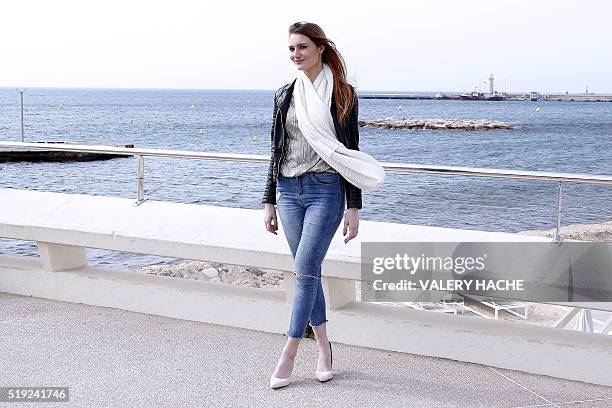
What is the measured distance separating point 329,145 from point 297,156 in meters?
0.19

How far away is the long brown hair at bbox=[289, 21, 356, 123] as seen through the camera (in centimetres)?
333

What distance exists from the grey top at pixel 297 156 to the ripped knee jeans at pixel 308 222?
28 millimetres

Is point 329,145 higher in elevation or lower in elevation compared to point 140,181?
higher

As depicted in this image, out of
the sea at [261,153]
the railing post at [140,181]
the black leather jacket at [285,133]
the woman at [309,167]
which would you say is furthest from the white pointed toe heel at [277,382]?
the sea at [261,153]

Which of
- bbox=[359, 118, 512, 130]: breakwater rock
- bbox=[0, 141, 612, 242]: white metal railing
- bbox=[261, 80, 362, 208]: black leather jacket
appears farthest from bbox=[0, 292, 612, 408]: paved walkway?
bbox=[359, 118, 512, 130]: breakwater rock

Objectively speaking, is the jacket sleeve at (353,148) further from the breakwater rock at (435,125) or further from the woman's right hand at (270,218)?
the breakwater rock at (435,125)

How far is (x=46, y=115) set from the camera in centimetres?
11144

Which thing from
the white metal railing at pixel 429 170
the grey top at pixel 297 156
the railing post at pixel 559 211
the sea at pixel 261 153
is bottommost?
the sea at pixel 261 153

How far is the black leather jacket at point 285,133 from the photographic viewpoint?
339 cm

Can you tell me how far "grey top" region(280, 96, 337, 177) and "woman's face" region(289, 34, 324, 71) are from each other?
17 cm

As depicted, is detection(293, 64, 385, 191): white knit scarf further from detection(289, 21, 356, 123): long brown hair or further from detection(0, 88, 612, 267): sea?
detection(0, 88, 612, 267): sea

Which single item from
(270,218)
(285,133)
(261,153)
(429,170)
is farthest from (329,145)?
(261,153)

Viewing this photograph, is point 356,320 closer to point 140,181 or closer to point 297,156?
point 297,156

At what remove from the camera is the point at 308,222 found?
3.40m
